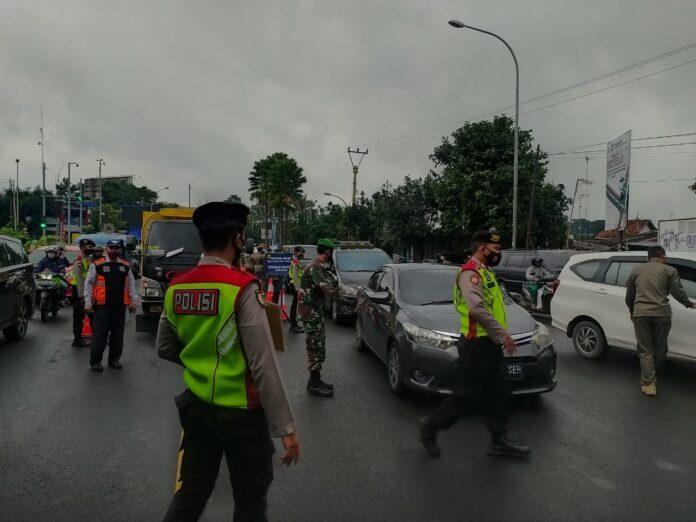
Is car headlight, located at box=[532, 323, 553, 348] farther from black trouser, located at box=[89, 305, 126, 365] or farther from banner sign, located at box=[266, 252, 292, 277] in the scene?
banner sign, located at box=[266, 252, 292, 277]

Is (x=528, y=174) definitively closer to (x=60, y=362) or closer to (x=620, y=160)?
(x=620, y=160)

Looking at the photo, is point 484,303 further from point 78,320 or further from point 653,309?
point 78,320

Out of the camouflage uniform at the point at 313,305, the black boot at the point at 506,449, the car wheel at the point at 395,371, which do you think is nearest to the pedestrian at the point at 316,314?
the camouflage uniform at the point at 313,305

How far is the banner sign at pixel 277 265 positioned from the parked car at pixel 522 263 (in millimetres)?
5703

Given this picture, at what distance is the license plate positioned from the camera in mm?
5379

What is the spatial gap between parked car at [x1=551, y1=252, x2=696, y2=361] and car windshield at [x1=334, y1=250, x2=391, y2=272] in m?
5.30

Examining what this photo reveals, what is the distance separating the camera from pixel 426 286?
23.4 ft

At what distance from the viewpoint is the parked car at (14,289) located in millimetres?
8914

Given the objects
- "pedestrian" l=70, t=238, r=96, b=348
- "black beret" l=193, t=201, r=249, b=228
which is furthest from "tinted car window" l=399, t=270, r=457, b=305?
"pedestrian" l=70, t=238, r=96, b=348

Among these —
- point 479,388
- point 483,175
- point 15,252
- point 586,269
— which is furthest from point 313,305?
point 483,175

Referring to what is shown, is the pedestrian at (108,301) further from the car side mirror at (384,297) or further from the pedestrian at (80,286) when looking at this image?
the car side mirror at (384,297)

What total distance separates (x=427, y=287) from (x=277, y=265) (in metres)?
8.01

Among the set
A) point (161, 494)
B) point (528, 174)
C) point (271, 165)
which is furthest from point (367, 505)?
point (271, 165)

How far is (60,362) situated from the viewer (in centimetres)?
802
